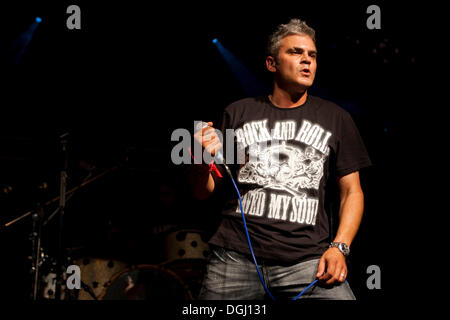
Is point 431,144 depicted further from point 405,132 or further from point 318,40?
point 318,40

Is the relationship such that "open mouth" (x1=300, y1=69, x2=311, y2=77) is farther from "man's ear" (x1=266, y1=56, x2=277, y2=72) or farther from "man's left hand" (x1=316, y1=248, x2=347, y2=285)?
"man's left hand" (x1=316, y1=248, x2=347, y2=285)

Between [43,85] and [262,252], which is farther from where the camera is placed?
[43,85]

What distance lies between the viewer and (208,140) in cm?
185

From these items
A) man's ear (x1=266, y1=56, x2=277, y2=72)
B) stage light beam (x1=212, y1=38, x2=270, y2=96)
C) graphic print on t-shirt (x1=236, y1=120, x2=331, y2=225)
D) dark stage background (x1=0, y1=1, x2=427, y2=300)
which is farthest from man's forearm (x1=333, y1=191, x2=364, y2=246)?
stage light beam (x1=212, y1=38, x2=270, y2=96)

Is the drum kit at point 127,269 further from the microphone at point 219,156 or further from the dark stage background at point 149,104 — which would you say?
the microphone at point 219,156

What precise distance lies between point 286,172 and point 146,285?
3134 mm

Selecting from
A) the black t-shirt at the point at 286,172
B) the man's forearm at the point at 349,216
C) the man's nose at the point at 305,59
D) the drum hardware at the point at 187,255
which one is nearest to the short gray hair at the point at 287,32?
the man's nose at the point at 305,59

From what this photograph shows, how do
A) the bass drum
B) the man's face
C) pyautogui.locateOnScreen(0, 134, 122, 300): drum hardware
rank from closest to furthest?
1. the man's face
2. pyautogui.locateOnScreen(0, 134, 122, 300): drum hardware
3. the bass drum

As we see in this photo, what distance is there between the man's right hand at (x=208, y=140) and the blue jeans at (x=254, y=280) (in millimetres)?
460

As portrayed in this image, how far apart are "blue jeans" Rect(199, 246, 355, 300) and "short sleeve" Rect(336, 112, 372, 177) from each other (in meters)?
0.46

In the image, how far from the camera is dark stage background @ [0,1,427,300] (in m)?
4.39

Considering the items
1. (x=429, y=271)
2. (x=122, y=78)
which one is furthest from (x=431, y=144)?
(x=122, y=78)
